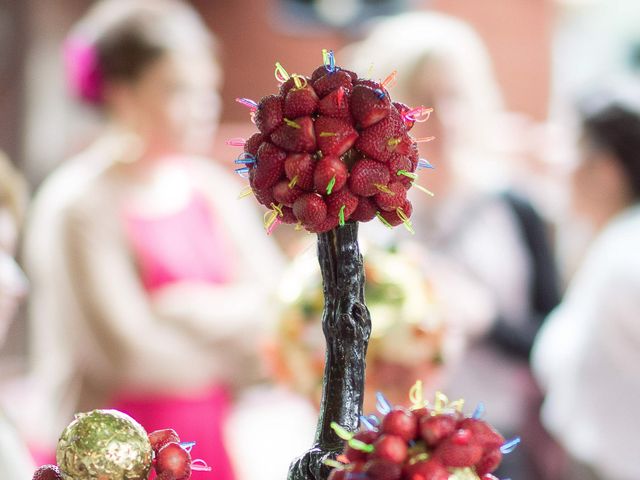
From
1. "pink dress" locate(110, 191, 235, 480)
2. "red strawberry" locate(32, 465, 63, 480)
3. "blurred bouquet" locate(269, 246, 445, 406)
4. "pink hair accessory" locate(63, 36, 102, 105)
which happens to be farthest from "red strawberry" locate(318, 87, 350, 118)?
"pink hair accessory" locate(63, 36, 102, 105)

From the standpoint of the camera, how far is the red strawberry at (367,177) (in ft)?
1.85

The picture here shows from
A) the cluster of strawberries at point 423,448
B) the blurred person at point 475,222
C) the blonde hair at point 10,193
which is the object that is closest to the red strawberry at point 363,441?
the cluster of strawberries at point 423,448

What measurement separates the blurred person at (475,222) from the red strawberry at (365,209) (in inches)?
51.1

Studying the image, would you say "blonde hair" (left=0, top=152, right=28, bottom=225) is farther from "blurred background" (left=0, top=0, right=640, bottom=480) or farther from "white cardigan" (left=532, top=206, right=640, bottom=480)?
"white cardigan" (left=532, top=206, right=640, bottom=480)

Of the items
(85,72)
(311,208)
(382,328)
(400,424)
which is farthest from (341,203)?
(85,72)

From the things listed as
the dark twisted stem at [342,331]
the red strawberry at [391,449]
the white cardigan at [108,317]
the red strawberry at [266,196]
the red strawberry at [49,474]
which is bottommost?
the red strawberry at [49,474]

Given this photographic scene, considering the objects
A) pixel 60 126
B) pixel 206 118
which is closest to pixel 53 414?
pixel 206 118

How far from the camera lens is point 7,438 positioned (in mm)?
742

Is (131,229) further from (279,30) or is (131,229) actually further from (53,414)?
(279,30)

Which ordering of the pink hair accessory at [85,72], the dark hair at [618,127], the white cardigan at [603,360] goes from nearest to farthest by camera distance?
the white cardigan at [603,360], the dark hair at [618,127], the pink hair accessory at [85,72]

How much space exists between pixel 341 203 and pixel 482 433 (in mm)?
154

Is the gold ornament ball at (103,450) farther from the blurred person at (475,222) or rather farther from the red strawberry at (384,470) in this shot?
the blurred person at (475,222)

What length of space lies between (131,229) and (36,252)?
0.70ft

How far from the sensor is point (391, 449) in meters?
0.49
